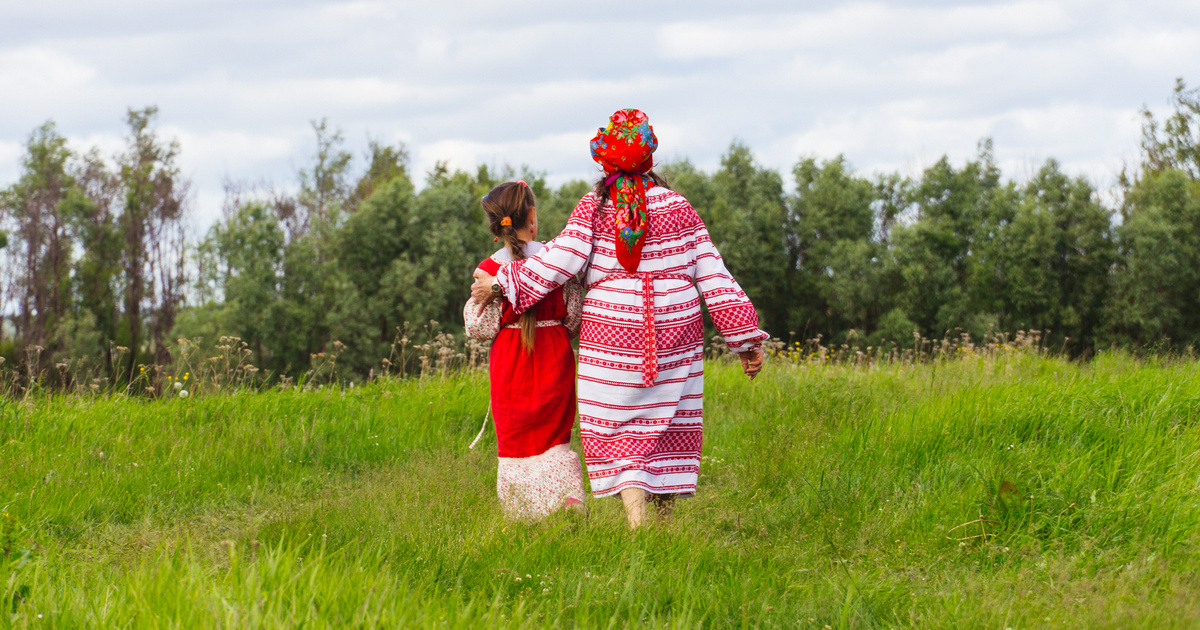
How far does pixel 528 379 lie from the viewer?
4.28 meters

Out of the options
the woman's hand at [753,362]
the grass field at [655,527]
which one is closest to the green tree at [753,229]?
the grass field at [655,527]

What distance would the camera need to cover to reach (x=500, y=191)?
439cm

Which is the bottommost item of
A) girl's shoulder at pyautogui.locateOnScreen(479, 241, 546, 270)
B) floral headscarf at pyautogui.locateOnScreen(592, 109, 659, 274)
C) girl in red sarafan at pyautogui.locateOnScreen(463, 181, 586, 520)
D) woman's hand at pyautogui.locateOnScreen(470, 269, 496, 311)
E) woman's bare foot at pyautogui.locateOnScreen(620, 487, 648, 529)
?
A: woman's bare foot at pyautogui.locateOnScreen(620, 487, 648, 529)

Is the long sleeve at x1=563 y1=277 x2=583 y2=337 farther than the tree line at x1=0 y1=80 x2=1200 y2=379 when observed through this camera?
No

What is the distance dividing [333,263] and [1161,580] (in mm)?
41550

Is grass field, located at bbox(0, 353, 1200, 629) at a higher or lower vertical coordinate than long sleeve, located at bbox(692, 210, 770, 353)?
lower

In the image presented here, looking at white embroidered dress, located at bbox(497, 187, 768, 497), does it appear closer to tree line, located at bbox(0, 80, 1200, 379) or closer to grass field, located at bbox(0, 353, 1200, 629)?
grass field, located at bbox(0, 353, 1200, 629)

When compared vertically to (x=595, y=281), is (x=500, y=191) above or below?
above

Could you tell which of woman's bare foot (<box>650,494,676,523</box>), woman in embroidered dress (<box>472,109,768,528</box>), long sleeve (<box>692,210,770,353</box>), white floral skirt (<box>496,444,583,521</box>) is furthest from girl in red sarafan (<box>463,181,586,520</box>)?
long sleeve (<box>692,210,770,353</box>)

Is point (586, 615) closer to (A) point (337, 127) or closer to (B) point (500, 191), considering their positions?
(B) point (500, 191)

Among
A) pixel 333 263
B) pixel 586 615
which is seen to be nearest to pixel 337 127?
pixel 333 263

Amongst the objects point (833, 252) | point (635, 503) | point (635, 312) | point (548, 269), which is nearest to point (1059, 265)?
point (833, 252)

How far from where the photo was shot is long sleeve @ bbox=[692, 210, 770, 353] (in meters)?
4.23

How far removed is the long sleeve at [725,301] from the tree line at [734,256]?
112ft
